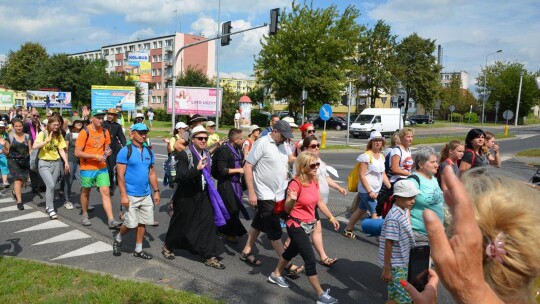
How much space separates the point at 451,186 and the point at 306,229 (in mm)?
3196

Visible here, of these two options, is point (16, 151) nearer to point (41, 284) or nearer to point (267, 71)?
point (41, 284)

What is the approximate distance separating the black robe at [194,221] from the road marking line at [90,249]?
3.91ft

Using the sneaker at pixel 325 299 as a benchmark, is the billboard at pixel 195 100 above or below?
above

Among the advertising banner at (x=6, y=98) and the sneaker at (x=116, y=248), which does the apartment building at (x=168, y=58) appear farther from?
the sneaker at (x=116, y=248)

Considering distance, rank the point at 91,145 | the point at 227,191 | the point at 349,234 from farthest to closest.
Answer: the point at 91,145
the point at 349,234
the point at 227,191

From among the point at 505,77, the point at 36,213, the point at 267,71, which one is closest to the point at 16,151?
the point at 36,213

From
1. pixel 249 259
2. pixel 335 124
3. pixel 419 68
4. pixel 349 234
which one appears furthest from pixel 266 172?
pixel 419 68

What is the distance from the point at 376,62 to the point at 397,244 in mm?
50159

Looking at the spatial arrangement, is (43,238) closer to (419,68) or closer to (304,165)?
(304,165)

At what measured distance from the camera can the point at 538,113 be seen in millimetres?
87250

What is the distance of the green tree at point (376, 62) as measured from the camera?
50281mm

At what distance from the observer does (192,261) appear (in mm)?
5379

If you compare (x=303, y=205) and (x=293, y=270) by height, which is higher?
(x=303, y=205)

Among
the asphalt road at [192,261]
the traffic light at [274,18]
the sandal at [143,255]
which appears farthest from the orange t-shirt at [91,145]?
the traffic light at [274,18]
